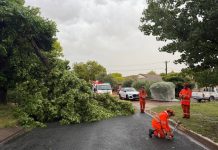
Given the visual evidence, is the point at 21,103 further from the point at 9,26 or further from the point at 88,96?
the point at 9,26

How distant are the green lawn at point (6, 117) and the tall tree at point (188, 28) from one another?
301 inches

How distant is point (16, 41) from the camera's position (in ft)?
71.9

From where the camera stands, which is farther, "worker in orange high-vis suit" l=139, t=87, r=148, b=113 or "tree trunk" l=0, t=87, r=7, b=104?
"tree trunk" l=0, t=87, r=7, b=104

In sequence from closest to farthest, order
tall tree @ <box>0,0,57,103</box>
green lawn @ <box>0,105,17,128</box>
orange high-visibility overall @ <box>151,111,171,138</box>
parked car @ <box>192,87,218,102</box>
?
orange high-visibility overall @ <box>151,111,171,138</box> < green lawn @ <box>0,105,17,128</box> < tall tree @ <box>0,0,57,103</box> < parked car @ <box>192,87,218,102</box>

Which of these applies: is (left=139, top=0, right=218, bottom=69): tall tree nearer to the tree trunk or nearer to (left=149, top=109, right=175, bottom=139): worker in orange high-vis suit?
(left=149, top=109, right=175, bottom=139): worker in orange high-vis suit

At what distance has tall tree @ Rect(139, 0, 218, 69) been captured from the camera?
12940mm

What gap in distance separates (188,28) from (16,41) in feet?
39.2

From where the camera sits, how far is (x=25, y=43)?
22.3 metres

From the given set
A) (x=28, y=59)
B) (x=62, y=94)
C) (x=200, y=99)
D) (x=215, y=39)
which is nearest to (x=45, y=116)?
(x=62, y=94)

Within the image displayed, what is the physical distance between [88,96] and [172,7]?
717cm

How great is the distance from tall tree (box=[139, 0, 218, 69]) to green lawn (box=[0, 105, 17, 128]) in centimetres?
765

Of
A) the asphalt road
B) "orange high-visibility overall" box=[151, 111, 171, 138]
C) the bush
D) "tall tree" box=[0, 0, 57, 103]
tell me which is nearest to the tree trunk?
"tall tree" box=[0, 0, 57, 103]

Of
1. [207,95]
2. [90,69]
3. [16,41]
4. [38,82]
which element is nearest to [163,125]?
[38,82]

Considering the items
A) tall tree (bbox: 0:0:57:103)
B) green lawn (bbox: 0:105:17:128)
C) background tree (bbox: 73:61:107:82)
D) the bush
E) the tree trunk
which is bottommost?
green lawn (bbox: 0:105:17:128)
